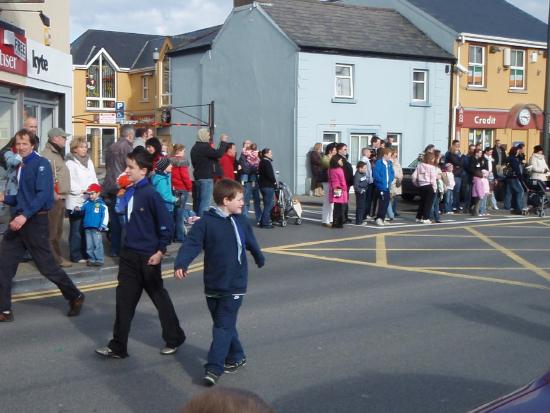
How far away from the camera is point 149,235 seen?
23.0 feet

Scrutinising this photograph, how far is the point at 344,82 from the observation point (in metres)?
30.7

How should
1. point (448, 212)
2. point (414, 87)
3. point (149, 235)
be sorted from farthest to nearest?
point (414, 87) → point (448, 212) → point (149, 235)

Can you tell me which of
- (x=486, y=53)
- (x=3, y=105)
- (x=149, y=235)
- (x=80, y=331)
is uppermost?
(x=486, y=53)

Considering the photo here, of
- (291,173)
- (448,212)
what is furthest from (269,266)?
(291,173)

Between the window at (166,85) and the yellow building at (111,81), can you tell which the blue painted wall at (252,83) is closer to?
the window at (166,85)

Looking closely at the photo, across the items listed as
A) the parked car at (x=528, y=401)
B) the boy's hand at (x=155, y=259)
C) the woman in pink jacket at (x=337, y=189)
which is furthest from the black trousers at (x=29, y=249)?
the woman in pink jacket at (x=337, y=189)

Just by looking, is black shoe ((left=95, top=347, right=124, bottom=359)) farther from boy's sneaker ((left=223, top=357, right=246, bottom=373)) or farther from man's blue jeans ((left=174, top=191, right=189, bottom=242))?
man's blue jeans ((left=174, top=191, right=189, bottom=242))

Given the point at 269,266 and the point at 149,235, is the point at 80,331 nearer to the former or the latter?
the point at 149,235

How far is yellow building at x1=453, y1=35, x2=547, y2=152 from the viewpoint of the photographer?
110 ft

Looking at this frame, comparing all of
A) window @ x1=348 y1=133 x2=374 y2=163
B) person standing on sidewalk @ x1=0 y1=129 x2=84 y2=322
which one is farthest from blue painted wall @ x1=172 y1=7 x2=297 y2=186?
person standing on sidewalk @ x1=0 y1=129 x2=84 y2=322

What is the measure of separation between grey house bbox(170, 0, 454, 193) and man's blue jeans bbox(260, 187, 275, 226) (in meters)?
12.5

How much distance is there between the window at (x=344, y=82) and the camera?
30500 mm

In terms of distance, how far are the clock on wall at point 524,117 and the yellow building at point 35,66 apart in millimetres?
22224

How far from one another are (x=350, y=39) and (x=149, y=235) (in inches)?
990
